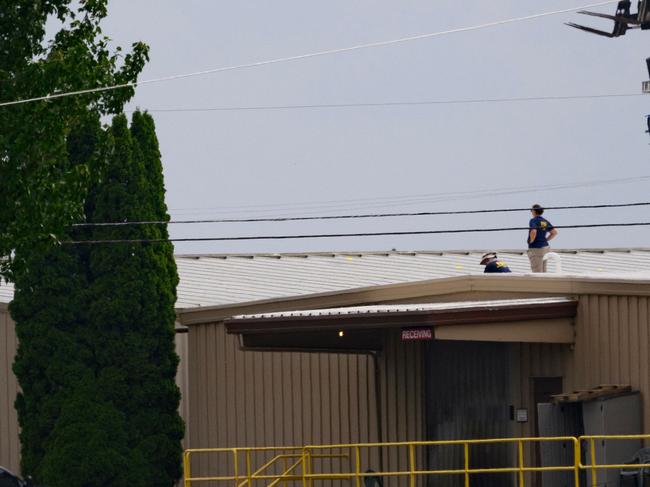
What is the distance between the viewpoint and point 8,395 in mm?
33250

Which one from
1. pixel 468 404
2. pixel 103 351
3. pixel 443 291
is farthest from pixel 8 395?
pixel 468 404

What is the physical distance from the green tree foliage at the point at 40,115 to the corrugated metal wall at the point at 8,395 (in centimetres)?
600

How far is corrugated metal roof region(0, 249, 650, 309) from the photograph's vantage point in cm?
3584

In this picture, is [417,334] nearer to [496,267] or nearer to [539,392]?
[539,392]

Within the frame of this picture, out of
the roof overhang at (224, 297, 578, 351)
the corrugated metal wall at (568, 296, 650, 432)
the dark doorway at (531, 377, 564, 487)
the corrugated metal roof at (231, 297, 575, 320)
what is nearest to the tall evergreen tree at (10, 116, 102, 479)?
the roof overhang at (224, 297, 578, 351)

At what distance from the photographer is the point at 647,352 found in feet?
78.0

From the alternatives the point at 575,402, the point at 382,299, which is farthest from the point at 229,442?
the point at 575,402

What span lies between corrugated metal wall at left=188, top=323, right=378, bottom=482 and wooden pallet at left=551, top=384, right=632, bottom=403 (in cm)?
528

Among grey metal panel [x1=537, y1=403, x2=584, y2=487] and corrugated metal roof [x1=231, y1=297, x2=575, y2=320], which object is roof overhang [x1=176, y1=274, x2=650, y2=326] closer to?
corrugated metal roof [x1=231, y1=297, x2=575, y2=320]

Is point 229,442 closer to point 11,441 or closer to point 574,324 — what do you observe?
point 11,441

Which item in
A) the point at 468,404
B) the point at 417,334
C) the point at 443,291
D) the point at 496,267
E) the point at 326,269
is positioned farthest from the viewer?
the point at 326,269

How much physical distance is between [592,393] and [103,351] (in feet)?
36.1

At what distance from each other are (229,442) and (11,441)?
5752 millimetres

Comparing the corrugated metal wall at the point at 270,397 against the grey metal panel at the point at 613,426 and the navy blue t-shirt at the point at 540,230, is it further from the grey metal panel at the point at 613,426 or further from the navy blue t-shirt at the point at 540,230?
the grey metal panel at the point at 613,426
